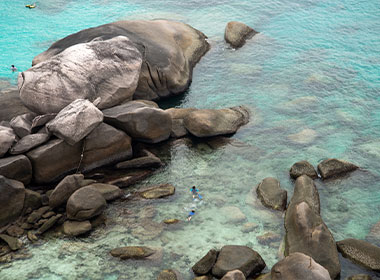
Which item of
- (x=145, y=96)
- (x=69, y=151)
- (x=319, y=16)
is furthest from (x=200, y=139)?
(x=319, y=16)

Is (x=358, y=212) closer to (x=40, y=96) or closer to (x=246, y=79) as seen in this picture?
(x=246, y=79)

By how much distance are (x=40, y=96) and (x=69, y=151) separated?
11.6 feet

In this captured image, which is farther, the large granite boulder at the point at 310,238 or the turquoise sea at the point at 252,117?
the turquoise sea at the point at 252,117

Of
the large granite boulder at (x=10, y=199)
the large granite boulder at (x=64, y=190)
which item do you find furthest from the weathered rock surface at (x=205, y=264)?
the large granite boulder at (x=10, y=199)

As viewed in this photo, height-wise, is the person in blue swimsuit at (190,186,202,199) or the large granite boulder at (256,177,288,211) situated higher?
the large granite boulder at (256,177,288,211)

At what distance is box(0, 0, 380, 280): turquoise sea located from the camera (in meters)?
17.6

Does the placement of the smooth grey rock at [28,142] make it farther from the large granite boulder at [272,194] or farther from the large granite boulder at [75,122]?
the large granite boulder at [272,194]

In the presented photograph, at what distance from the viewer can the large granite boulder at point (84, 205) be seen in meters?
18.3

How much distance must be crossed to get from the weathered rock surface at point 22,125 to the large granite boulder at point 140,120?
3675mm

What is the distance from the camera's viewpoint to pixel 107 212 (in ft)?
63.5

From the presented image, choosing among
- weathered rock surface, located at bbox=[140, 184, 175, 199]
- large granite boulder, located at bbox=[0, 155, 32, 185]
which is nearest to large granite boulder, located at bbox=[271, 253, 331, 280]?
weathered rock surface, located at bbox=[140, 184, 175, 199]

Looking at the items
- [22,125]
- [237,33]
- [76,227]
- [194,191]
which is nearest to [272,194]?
[194,191]

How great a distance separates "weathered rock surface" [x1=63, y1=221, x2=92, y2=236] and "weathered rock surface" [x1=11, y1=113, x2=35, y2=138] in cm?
533

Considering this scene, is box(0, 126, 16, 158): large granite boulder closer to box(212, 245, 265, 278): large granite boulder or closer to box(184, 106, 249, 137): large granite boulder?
box(184, 106, 249, 137): large granite boulder
